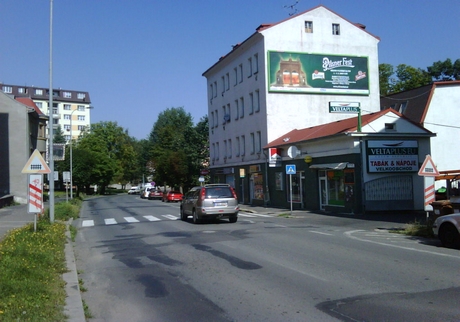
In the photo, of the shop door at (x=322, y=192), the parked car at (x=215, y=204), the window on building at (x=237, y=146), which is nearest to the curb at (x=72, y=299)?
the parked car at (x=215, y=204)

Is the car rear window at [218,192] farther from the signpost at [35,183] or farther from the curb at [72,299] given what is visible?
the curb at [72,299]

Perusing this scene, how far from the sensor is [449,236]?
1241 centimetres

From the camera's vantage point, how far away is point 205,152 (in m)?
66.2

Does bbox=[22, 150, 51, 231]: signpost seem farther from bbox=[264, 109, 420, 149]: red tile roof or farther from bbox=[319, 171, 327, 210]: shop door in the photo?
bbox=[319, 171, 327, 210]: shop door

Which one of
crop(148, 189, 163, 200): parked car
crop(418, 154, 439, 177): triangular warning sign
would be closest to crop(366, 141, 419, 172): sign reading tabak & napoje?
crop(418, 154, 439, 177): triangular warning sign

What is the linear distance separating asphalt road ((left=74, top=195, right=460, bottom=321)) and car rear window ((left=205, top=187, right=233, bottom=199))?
20.9 ft

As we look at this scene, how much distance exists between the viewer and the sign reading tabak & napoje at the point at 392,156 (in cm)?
2536

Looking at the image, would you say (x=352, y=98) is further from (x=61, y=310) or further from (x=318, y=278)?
(x=61, y=310)

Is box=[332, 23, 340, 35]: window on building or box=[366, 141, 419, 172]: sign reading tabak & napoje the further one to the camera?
box=[332, 23, 340, 35]: window on building

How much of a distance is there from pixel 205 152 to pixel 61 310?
60.1m

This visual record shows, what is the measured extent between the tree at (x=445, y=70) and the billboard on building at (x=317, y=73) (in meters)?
24.6

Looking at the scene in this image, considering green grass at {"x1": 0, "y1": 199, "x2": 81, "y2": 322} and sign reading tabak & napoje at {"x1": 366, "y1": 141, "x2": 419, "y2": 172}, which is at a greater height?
sign reading tabak & napoje at {"x1": 366, "y1": 141, "x2": 419, "y2": 172}

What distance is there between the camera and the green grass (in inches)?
233

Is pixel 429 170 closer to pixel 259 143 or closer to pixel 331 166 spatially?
pixel 331 166
